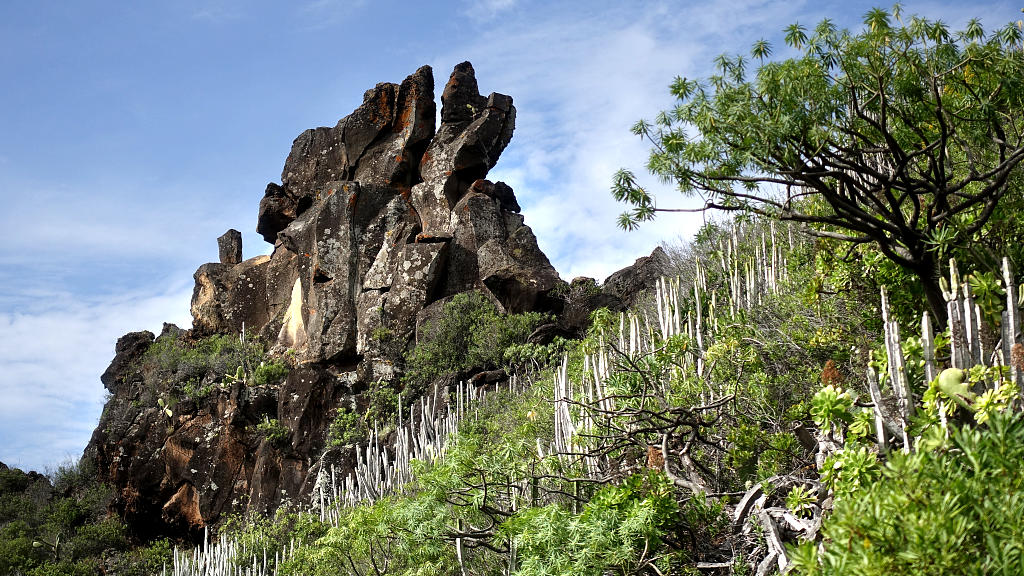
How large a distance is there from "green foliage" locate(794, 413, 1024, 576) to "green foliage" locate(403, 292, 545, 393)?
16185mm

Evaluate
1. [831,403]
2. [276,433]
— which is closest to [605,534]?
[831,403]

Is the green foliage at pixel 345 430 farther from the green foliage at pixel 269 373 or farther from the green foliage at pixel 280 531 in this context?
the green foliage at pixel 269 373

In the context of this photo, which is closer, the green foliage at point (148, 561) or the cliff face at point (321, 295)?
the green foliage at point (148, 561)

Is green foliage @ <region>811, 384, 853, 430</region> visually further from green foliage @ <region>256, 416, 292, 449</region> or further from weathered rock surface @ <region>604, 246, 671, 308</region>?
green foliage @ <region>256, 416, 292, 449</region>

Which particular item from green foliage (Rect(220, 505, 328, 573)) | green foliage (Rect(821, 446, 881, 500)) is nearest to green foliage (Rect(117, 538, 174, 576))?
green foliage (Rect(220, 505, 328, 573))

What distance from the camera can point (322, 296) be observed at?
24219 millimetres

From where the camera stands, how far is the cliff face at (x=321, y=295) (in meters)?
21.3

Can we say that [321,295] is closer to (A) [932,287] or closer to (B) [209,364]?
(B) [209,364]

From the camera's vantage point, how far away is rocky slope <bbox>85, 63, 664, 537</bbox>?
21.3 m

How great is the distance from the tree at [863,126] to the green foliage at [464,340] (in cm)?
1254

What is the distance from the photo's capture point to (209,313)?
28016 mm

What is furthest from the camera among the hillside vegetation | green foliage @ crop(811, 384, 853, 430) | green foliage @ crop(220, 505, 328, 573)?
green foliage @ crop(220, 505, 328, 573)

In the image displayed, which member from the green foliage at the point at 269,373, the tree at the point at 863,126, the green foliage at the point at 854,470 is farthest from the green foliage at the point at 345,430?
the green foliage at the point at 854,470

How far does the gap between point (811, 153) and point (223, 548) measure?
13764 mm
